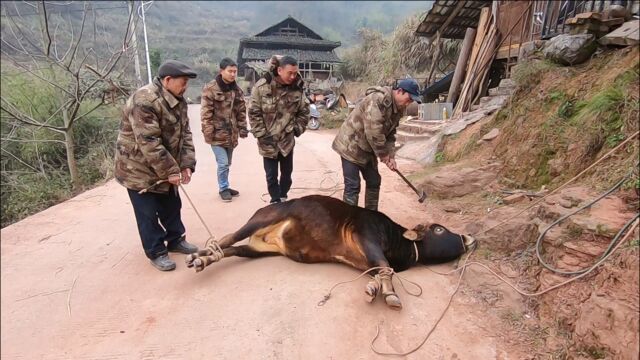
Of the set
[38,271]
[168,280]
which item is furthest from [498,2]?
[38,271]

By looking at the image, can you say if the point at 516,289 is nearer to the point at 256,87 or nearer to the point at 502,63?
the point at 256,87

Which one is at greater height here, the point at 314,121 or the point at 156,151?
the point at 156,151

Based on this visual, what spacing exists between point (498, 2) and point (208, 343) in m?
9.80

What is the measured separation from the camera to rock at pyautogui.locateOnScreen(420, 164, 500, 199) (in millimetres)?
4715

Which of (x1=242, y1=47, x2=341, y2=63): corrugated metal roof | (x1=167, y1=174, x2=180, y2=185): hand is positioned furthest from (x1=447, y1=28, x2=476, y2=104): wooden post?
(x1=242, y1=47, x2=341, y2=63): corrugated metal roof

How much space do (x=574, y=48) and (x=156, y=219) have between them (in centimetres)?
505

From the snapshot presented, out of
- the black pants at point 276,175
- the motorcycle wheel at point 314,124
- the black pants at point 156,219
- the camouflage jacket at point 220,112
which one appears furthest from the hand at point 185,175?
the motorcycle wheel at point 314,124

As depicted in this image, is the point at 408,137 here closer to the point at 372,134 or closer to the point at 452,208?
the point at 452,208

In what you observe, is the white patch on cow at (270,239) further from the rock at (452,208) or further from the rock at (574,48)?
the rock at (574,48)

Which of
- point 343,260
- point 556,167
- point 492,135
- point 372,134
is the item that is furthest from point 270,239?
point 492,135

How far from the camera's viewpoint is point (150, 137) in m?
2.99

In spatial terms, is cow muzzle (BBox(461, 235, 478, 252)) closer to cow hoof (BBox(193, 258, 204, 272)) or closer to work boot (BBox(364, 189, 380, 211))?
work boot (BBox(364, 189, 380, 211))

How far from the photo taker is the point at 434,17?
34.0ft

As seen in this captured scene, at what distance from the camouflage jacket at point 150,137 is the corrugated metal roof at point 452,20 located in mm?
8723
